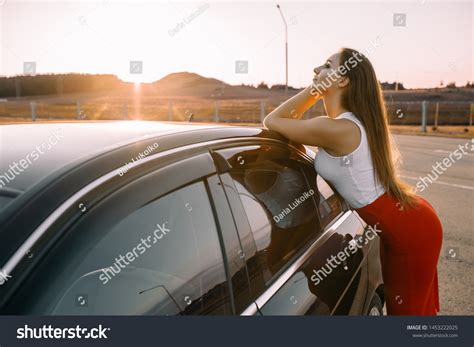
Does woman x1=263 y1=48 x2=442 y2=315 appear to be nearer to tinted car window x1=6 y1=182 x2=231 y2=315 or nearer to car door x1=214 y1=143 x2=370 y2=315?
car door x1=214 y1=143 x2=370 y2=315

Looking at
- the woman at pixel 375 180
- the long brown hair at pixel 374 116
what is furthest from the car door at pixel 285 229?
the long brown hair at pixel 374 116

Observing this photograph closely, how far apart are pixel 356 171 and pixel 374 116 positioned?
1.15ft

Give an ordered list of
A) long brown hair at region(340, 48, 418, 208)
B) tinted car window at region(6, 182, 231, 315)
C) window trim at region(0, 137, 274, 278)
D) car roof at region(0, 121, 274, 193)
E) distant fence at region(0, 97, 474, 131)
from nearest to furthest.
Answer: window trim at region(0, 137, 274, 278) → tinted car window at region(6, 182, 231, 315) → car roof at region(0, 121, 274, 193) → long brown hair at region(340, 48, 418, 208) → distant fence at region(0, 97, 474, 131)

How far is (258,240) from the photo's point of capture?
1898 millimetres

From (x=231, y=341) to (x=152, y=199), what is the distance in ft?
1.64

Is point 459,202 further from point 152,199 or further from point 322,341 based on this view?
point 152,199

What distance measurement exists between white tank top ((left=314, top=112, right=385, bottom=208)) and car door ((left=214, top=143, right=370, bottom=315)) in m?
0.09

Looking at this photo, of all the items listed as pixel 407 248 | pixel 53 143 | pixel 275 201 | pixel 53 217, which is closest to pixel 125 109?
pixel 407 248

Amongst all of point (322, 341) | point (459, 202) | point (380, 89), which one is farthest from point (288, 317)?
point (459, 202)

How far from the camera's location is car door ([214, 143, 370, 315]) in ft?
6.00

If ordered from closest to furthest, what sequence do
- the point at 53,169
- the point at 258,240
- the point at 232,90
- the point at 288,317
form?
the point at 53,169, the point at 288,317, the point at 258,240, the point at 232,90

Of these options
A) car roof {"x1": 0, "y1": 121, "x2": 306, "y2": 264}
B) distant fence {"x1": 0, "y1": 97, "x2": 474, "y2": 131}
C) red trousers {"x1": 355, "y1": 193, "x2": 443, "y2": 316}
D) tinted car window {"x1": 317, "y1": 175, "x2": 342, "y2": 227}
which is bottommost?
red trousers {"x1": 355, "y1": 193, "x2": 443, "y2": 316}

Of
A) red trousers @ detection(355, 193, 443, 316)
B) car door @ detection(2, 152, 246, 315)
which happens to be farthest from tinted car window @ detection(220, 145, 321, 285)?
red trousers @ detection(355, 193, 443, 316)

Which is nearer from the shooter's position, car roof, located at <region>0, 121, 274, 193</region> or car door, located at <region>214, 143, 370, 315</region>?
car roof, located at <region>0, 121, 274, 193</region>
